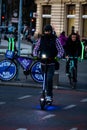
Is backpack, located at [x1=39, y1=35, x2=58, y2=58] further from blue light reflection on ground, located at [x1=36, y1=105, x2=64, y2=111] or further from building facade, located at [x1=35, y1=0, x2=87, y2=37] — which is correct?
building facade, located at [x1=35, y1=0, x2=87, y2=37]

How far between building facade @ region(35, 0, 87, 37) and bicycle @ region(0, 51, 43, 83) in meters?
38.8

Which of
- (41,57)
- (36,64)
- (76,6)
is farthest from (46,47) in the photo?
(76,6)

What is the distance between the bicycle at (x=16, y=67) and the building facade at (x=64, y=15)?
3877 centimetres

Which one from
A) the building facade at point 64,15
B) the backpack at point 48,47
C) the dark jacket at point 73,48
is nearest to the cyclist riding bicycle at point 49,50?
the backpack at point 48,47

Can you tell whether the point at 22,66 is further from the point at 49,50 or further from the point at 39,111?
the point at 39,111

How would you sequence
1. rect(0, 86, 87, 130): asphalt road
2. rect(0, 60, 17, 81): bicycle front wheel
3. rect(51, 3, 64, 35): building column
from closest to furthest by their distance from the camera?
rect(0, 86, 87, 130): asphalt road < rect(0, 60, 17, 81): bicycle front wheel < rect(51, 3, 64, 35): building column

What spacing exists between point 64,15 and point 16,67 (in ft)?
144

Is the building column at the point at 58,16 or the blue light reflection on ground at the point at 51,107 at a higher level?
the blue light reflection on ground at the point at 51,107

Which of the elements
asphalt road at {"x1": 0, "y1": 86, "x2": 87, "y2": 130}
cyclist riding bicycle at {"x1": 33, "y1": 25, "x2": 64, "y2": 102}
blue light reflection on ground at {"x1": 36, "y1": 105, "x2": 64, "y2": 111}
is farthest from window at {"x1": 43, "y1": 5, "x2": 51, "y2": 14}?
cyclist riding bicycle at {"x1": 33, "y1": 25, "x2": 64, "y2": 102}

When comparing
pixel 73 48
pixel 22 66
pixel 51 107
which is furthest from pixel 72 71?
pixel 51 107

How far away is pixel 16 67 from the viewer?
19109 millimetres

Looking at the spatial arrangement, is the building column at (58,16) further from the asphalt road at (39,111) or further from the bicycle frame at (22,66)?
the asphalt road at (39,111)

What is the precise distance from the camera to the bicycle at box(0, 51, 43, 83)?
18.9m

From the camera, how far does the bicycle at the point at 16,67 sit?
18.9 m
